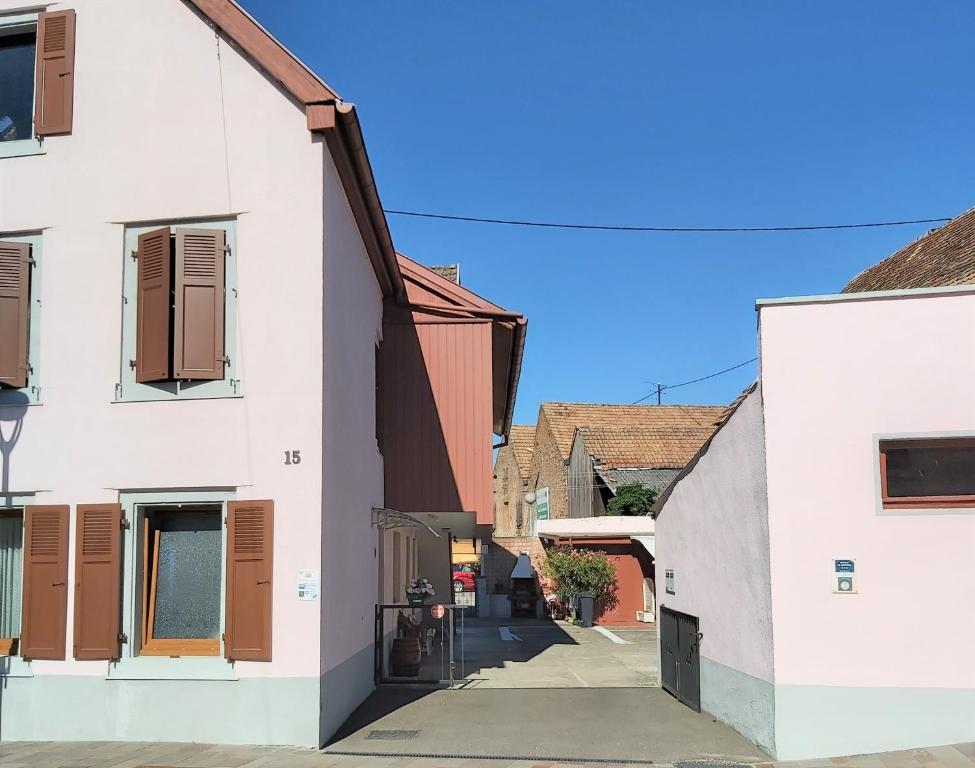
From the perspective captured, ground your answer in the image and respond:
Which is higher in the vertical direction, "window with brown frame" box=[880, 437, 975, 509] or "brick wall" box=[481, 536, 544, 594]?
"window with brown frame" box=[880, 437, 975, 509]

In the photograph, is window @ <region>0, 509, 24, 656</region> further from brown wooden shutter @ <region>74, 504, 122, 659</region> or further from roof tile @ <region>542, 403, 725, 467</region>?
roof tile @ <region>542, 403, 725, 467</region>

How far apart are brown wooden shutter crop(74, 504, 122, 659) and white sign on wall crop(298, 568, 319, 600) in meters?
2.02

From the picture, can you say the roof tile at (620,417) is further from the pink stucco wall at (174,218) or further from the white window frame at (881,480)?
the white window frame at (881,480)

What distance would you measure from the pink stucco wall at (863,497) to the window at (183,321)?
5.80 metres

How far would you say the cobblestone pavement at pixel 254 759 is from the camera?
8.06m

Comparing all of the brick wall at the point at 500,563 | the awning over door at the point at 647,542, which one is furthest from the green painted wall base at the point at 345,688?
the brick wall at the point at 500,563

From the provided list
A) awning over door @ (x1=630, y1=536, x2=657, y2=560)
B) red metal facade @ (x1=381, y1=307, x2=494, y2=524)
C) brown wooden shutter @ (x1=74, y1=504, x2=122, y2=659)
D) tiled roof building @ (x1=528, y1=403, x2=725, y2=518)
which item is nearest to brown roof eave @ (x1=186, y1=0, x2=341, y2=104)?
brown wooden shutter @ (x1=74, y1=504, x2=122, y2=659)

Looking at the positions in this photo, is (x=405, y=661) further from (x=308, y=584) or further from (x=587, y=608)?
(x=587, y=608)

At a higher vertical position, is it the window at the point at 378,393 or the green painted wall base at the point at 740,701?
the window at the point at 378,393

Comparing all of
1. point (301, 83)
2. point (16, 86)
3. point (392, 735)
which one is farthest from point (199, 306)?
point (392, 735)

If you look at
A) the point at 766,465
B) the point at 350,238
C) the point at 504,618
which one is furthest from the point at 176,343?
the point at 504,618

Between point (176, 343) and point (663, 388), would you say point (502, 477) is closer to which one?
point (663, 388)

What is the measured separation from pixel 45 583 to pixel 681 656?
313 inches

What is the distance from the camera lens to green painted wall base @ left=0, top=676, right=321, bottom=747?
9211 mm
